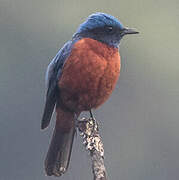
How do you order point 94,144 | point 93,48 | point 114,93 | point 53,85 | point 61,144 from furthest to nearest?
point 114,93 < point 61,144 < point 53,85 < point 93,48 < point 94,144

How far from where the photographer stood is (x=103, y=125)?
35.5ft

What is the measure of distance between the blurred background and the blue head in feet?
12.2

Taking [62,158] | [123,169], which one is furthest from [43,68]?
[62,158]

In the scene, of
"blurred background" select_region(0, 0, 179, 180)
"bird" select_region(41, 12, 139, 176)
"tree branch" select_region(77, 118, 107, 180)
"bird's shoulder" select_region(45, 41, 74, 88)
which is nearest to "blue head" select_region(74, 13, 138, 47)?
"bird" select_region(41, 12, 139, 176)

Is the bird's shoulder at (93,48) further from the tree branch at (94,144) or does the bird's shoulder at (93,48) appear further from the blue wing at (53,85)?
the tree branch at (94,144)

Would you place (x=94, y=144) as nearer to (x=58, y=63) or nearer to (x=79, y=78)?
(x=79, y=78)

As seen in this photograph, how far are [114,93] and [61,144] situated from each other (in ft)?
16.7

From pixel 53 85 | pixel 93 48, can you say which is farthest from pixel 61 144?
pixel 93 48

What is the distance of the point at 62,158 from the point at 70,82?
791mm

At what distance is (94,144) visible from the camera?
16.3 feet

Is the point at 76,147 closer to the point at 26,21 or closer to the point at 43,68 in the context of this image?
the point at 43,68

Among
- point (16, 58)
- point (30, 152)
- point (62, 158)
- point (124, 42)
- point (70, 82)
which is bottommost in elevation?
point (62, 158)

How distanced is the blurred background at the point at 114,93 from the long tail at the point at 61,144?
3.17m

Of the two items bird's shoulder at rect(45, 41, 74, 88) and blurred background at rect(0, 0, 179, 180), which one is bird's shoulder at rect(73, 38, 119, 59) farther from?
blurred background at rect(0, 0, 179, 180)
